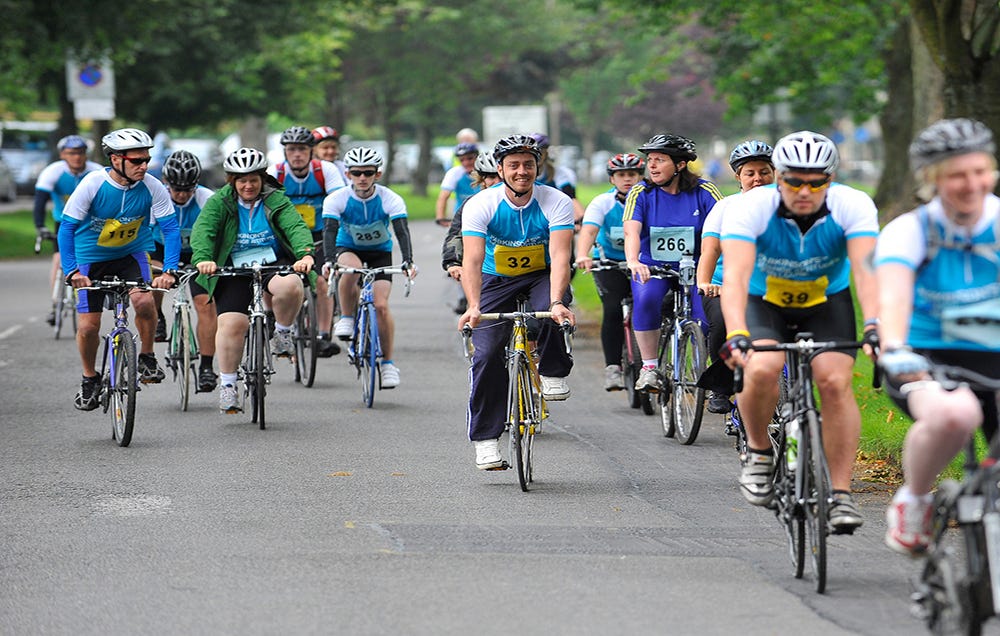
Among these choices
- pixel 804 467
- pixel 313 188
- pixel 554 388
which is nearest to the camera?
pixel 804 467

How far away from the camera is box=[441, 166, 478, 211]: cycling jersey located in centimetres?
1827

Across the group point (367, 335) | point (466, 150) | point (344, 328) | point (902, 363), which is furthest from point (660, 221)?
point (466, 150)

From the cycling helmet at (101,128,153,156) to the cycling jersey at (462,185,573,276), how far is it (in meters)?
2.68

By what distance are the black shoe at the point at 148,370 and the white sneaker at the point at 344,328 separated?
2.10 metres

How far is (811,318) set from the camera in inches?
294

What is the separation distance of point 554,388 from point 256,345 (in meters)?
2.43

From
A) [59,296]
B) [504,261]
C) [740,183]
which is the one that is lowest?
[59,296]

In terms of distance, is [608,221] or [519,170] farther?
[608,221]

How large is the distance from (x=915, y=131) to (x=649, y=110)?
7592 centimetres

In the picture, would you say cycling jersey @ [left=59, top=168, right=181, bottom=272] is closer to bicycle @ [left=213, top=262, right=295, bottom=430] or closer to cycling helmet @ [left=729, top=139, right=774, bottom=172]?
bicycle @ [left=213, top=262, right=295, bottom=430]

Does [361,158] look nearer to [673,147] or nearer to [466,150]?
[673,147]

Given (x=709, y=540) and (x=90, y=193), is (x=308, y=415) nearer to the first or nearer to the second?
(x=90, y=193)

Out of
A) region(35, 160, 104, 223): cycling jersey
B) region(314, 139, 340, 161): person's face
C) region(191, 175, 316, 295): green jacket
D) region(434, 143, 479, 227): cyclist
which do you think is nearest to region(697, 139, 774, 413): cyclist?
region(191, 175, 316, 295): green jacket

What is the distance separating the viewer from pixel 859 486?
9.53 meters
